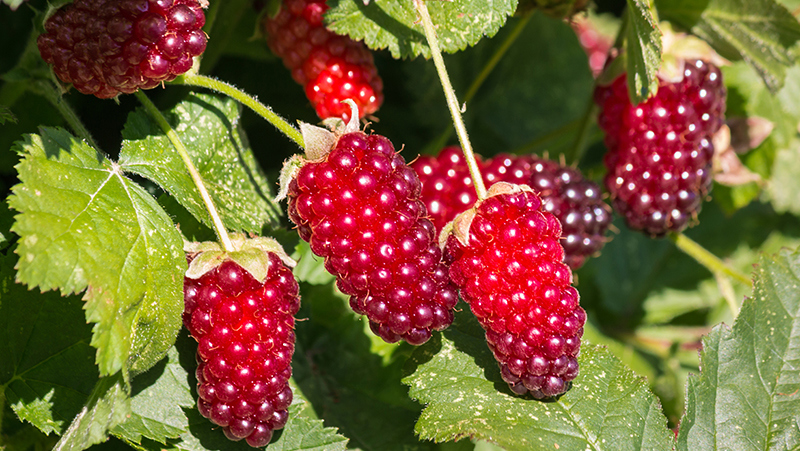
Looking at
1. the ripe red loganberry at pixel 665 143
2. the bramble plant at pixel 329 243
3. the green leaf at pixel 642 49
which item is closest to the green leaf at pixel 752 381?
the bramble plant at pixel 329 243

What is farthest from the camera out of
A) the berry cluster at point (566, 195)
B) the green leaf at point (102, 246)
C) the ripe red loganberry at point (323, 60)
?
the berry cluster at point (566, 195)

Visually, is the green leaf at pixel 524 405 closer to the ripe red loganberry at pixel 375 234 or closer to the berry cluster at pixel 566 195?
the ripe red loganberry at pixel 375 234

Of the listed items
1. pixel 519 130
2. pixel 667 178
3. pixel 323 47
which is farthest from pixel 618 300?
pixel 323 47

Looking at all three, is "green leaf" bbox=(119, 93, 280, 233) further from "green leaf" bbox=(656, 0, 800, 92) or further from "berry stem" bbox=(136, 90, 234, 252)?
"green leaf" bbox=(656, 0, 800, 92)

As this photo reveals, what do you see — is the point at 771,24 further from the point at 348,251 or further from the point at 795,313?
the point at 348,251

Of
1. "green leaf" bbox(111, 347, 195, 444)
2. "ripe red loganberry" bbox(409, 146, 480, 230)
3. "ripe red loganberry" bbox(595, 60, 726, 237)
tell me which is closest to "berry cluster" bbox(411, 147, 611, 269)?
"ripe red loganberry" bbox(409, 146, 480, 230)

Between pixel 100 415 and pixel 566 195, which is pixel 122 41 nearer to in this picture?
pixel 100 415

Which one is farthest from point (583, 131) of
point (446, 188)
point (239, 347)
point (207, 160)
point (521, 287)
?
point (239, 347)
